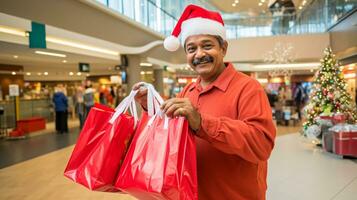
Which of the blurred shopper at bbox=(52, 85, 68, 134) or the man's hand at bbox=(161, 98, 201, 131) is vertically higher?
the man's hand at bbox=(161, 98, 201, 131)

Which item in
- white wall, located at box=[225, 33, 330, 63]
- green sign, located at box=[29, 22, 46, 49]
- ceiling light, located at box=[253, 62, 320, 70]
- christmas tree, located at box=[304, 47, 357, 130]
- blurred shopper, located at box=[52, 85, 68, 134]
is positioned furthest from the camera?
ceiling light, located at box=[253, 62, 320, 70]

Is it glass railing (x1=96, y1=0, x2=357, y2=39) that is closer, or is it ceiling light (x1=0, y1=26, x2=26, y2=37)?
ceiling light (x1=0, y1=26, x2=26, y2=37)

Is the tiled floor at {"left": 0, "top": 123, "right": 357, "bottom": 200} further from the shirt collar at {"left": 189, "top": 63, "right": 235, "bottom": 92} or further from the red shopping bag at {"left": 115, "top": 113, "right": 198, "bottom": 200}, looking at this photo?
the red shopping bag at {"left": 115, "top": 113, "right": 198, "bottom": 200}

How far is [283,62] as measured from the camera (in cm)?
1602

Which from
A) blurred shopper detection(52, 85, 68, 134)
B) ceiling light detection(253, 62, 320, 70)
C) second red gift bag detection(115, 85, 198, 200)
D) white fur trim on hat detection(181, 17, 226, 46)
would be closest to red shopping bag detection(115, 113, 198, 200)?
second red gift bag detection(115, 85, 198, 200)

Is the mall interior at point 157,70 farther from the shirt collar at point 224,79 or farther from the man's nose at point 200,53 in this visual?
the man's nose at point 200,53

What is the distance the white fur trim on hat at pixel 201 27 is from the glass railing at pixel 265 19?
378 inches

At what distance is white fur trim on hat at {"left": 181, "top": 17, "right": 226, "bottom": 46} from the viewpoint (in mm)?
1206

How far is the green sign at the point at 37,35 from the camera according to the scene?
21.8 ft

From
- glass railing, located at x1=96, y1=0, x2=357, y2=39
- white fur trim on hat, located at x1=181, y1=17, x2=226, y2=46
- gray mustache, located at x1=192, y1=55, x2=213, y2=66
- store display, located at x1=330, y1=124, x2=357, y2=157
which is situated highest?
glass railing, located at x1=96, y1=0, x2=357, y2=39

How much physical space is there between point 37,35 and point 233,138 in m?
6.76

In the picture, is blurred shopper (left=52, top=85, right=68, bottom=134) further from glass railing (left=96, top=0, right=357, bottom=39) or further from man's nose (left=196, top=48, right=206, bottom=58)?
man's nose (left=196, top=48, right=206, bottom=58)

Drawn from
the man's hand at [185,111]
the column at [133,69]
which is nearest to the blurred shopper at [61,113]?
the column at [133,69]

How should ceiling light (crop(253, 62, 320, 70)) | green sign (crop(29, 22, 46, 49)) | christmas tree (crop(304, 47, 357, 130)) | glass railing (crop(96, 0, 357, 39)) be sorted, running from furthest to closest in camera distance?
ceiling light (crop(253, 62, 320, 70)) → glass railing (crop(96, 0, 357, 39)) → christmas tree (crop(304, 47, 357, 130)) → green sign (crop(29, 22, 46, 49))
